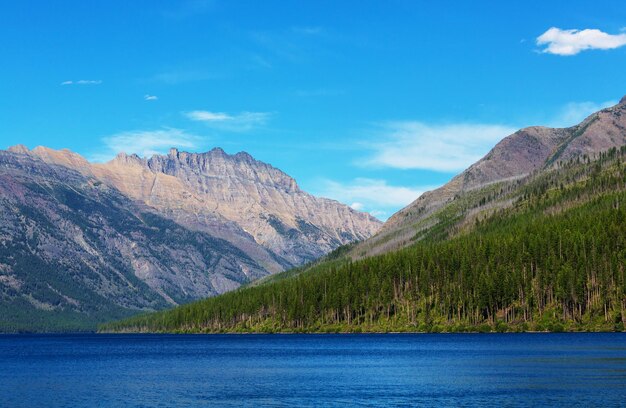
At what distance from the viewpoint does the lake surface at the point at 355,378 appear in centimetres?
9081

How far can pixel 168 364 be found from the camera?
15988 centimetres

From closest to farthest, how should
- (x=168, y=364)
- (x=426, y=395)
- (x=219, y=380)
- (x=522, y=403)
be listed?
(x=522, y=403) → (x=426, y=395) → (x=219, y=380) → (x=168, y=364)

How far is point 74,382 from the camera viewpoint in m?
122

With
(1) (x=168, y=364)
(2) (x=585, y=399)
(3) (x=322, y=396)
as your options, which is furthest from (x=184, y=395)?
(1) (x=168, y=364)

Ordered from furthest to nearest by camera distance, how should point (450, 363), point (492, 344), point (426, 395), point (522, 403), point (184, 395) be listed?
1. point (492, 344)
2. point (450, 363)
3. point (184, 395)
4. point (426, 395)
5. point (522, 403)

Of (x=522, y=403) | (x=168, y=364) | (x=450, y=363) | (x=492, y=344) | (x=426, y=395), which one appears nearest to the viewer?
(x=522, y=403)

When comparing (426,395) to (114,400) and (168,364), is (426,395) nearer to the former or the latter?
(114,400)

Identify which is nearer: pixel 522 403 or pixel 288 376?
pixel 522 403

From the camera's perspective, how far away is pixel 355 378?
117 metres

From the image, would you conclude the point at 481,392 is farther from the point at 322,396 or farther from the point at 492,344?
the point at 492,344

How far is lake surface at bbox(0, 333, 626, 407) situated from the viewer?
9081 centimetres

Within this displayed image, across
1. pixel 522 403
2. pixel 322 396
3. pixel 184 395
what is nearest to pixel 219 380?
pixel 184 395

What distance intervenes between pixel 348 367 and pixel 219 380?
25.7m

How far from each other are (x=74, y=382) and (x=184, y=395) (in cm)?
3037
